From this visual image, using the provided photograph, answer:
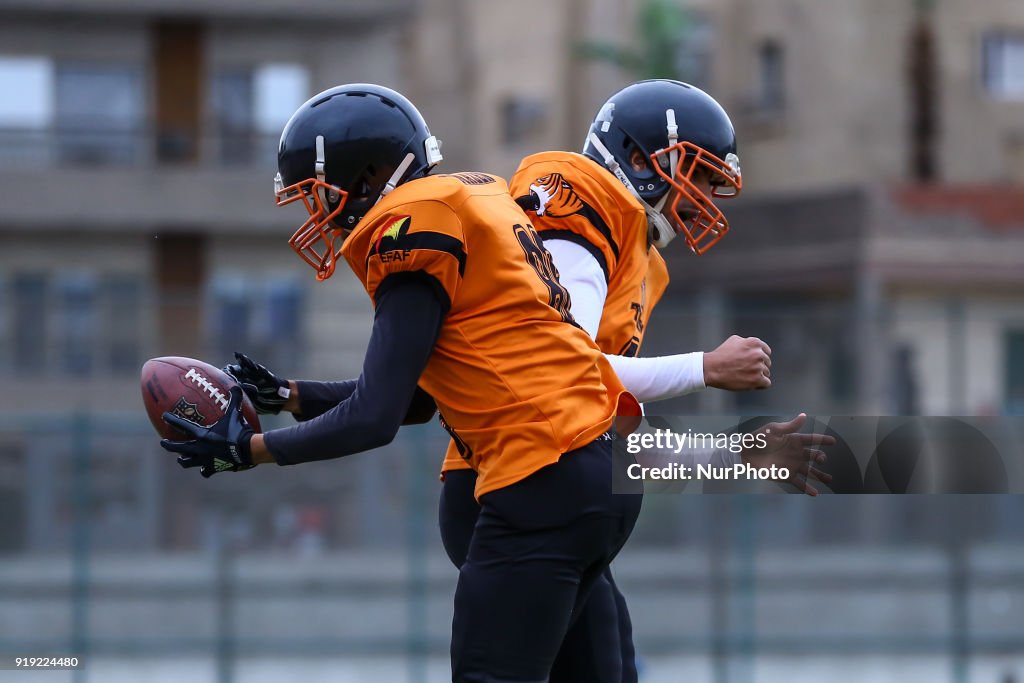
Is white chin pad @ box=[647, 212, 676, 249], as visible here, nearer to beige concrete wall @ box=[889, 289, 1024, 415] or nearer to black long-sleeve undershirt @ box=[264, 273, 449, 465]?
black long-sleeve undershirt @ box=[264, 273, 449, 465]

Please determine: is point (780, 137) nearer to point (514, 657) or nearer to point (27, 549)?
point (27, 549)

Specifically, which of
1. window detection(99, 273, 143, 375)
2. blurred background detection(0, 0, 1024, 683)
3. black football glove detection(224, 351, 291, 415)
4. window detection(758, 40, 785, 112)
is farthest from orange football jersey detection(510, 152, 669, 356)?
window detection(758, 40, 785, 112)

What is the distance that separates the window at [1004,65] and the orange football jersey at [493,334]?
77.6ft

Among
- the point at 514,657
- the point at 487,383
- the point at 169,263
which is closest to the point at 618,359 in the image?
the point at 487,383

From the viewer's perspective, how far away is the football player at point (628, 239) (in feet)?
12.4

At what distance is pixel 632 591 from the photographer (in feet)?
33.9

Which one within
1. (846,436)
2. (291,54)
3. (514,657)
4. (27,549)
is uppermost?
(291,54)

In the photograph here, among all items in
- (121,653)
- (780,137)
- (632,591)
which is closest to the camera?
(121,653)

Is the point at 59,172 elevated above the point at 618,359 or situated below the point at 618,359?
above

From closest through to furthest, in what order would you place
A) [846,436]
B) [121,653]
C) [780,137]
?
[846,436], [121,653], [780,137]

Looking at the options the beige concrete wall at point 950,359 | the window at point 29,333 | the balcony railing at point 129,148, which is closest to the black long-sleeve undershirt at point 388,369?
the beige concrete wall at point 950,359

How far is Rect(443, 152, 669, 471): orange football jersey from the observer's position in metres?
3.88

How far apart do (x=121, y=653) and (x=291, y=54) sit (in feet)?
44.5

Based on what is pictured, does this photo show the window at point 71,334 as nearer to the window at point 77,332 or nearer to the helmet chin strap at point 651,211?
the window at point 77,332
